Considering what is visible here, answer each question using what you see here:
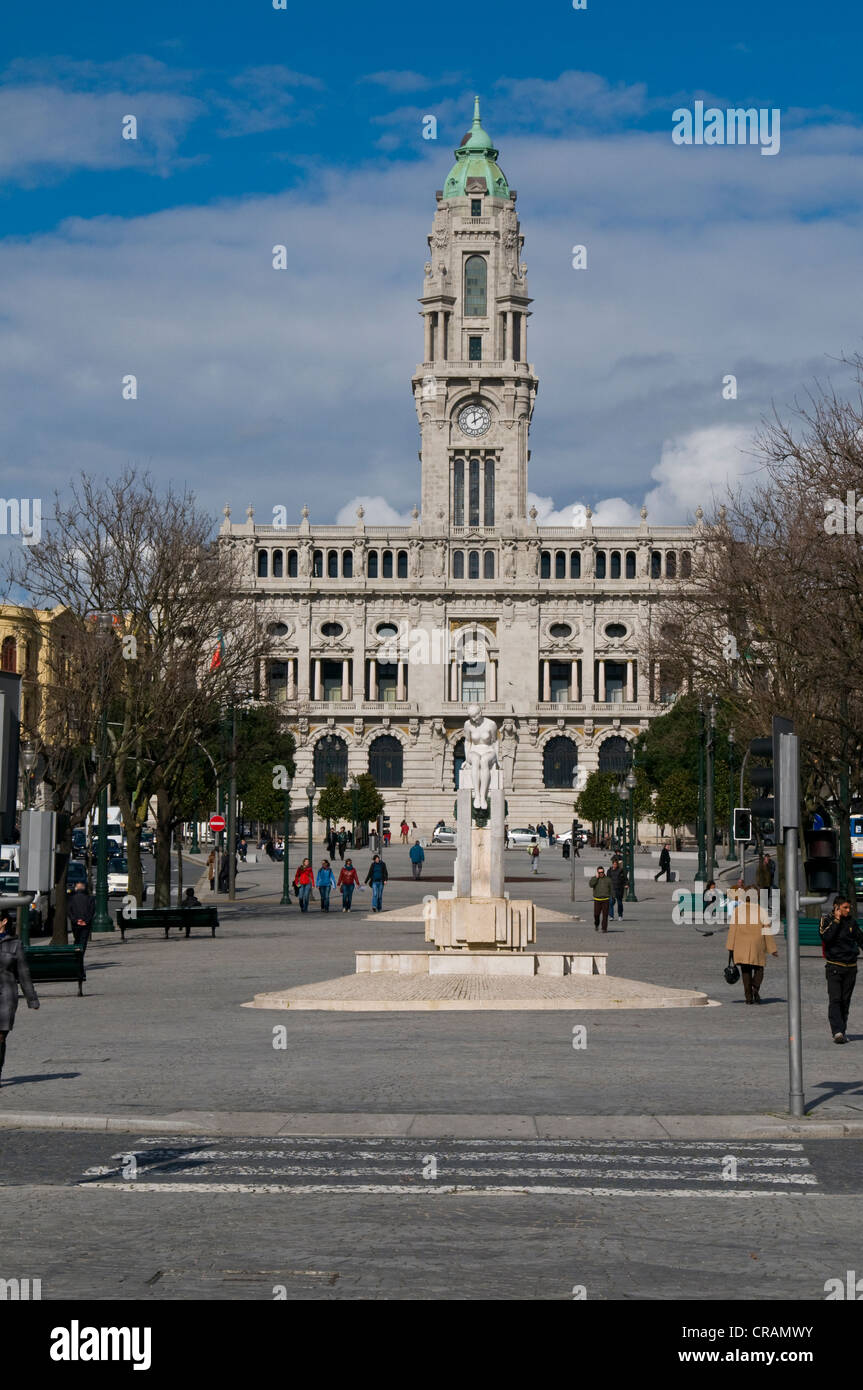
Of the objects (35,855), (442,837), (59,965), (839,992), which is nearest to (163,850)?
(59,965)

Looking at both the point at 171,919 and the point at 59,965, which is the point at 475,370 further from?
the point at 59,965

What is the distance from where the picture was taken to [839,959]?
1917 cm

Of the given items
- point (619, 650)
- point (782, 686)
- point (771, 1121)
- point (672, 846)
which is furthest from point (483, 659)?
point (771, 1121)

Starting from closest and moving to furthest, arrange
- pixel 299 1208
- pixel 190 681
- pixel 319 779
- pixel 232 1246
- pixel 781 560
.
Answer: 1. pixel 232 1246
2. pixel 299 1208
3. pixel 781 560
4. pixel 190 681
5. pixel 319 779

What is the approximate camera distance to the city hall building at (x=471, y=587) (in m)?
126

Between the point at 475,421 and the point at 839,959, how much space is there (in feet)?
360

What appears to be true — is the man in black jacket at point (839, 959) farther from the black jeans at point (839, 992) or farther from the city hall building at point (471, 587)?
the city hall building at point (471, 587)

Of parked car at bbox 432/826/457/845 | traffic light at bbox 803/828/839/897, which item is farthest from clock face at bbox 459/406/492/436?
traffic light at bbox 803/828/839/897

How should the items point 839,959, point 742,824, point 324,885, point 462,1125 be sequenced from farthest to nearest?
point 324,885, point 742,824, point 839,959, point 462,1125

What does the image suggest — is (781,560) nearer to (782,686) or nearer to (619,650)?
(782,686)

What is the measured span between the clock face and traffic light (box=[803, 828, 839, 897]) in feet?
372

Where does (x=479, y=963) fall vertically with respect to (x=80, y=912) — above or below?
below

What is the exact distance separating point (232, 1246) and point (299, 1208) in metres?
1.19

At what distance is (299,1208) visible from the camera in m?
10.5
